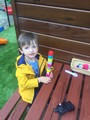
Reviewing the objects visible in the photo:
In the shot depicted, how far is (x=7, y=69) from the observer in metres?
2.27

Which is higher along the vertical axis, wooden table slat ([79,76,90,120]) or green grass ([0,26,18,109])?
wooden table slat ([79,76,90,120])

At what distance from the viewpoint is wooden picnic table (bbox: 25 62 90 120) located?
→ 1.17m

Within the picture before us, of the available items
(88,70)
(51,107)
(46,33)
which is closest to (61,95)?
(51,107)

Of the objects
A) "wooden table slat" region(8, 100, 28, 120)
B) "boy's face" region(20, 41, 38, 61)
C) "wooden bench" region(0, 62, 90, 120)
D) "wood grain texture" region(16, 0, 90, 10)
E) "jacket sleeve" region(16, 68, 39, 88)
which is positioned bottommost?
"wooden table slat" region(8, 100, 28, 120)

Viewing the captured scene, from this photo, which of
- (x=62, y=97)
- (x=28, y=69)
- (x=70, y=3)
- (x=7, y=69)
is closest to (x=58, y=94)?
(x=62, y=97)

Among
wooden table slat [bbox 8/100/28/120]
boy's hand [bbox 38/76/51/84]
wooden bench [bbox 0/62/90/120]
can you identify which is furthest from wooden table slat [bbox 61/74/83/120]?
wooden table slat [bbox 8/100/28/120]

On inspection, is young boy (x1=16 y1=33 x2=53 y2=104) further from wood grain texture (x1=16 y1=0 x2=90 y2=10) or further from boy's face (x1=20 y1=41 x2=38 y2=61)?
wood grain texture (x1=16 y1=0 x2=90 y2=10)

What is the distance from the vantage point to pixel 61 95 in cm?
134

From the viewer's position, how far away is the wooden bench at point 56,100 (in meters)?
1.17

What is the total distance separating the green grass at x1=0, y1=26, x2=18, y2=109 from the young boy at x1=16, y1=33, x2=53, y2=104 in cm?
51

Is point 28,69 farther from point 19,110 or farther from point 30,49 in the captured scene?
point 19,110

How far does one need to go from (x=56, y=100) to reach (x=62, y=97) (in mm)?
57

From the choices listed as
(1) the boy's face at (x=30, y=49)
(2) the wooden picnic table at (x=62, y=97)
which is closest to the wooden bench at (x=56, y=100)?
(2) the wooden picnic table at (x=62, y=97)

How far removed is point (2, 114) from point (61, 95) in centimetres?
44
